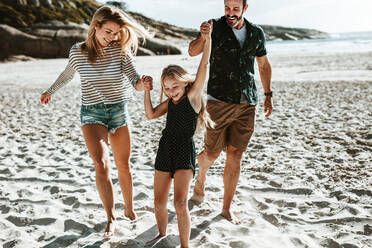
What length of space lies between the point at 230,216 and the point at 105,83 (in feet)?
5.56

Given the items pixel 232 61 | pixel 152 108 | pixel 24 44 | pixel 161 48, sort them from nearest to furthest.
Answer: pixel 152 108
pixel 232 61
pixel 24 44
pixel 161 48

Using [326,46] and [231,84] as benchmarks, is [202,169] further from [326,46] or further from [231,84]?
[326,46]

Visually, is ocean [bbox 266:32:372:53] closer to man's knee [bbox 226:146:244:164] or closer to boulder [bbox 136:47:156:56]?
boulder [bbox 136:47:156:56]

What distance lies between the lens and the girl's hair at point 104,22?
292cm

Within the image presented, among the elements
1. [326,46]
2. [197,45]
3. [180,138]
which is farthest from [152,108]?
[326,46]

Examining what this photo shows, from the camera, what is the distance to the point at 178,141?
266 centimetres

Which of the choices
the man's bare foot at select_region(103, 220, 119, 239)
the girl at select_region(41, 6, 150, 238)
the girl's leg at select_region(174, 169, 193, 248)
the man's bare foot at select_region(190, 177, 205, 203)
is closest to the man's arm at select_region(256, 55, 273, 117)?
the man's bare foot at select_region(190, 177, 205, 203)

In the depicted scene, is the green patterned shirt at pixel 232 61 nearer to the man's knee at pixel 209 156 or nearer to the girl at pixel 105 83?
the man's knee at pixel 209 156

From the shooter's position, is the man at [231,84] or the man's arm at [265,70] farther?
the man's arm at [265,70]

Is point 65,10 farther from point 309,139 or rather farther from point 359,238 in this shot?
point 359,238

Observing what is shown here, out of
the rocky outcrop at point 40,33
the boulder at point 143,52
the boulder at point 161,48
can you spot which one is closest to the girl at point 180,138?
the rocky outcrop at point 40,33

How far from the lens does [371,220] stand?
3182 millimetres

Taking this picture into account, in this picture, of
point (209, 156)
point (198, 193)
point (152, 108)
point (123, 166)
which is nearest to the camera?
point (152, 108)

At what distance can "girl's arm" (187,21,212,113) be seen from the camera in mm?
2621
